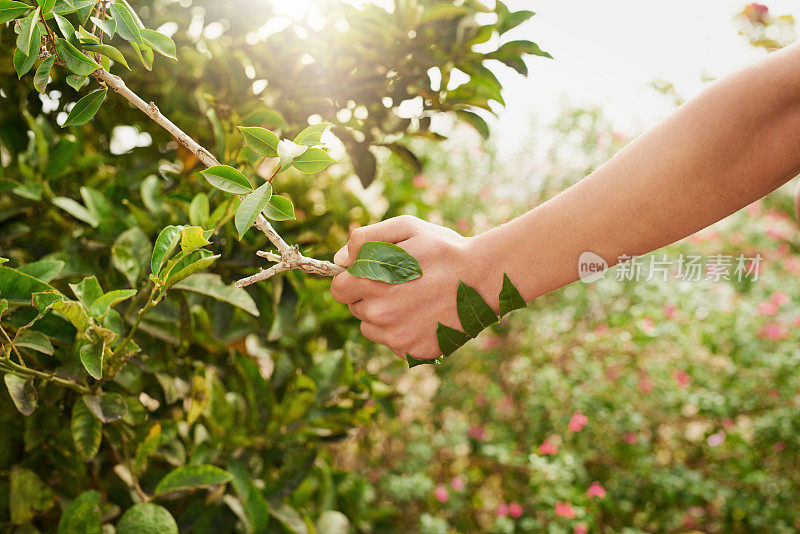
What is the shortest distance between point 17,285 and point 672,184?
851 millimetres

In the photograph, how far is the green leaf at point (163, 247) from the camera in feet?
2.10

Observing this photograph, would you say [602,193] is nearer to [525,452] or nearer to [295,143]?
[295,143]

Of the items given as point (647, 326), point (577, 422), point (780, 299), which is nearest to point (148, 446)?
point (577, 422)

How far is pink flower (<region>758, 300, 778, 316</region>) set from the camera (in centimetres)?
222

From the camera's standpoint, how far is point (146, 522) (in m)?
0.80

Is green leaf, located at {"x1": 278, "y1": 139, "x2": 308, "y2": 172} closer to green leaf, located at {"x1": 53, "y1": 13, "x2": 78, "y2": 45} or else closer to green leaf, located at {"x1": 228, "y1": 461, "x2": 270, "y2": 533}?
green leaf, located at {"x1": 53, "y1": 13, "x2": 78, "y2": 45}

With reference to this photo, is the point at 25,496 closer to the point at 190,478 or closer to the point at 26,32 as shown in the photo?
the point at 190,478

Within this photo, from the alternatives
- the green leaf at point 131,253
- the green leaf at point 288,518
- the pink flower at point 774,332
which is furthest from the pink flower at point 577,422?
the green leaf at point 131,253

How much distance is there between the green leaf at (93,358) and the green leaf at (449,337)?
0.43 m

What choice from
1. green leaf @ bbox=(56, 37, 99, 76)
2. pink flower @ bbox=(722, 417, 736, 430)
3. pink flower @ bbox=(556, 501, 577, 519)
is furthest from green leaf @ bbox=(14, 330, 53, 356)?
pink flower @ bbox=(722, 417, 736, 430)

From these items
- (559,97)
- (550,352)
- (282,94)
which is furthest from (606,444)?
(282,94)

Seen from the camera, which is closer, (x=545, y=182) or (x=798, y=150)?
(x=798, y=150)

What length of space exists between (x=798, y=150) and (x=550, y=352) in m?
1.84

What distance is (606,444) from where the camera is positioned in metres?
2.11
